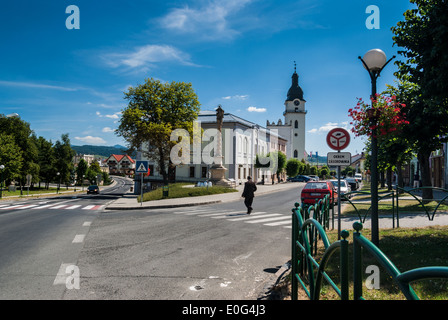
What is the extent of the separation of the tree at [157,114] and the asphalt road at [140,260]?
26382 millimetres

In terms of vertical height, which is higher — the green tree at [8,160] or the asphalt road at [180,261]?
the green tree at [8,160]


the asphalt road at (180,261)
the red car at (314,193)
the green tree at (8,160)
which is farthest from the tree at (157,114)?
the asphalt road at (180,261)

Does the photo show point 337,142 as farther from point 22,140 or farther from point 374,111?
point 22,140

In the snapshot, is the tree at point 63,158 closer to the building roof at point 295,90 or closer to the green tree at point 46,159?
the green tree at point 46,159

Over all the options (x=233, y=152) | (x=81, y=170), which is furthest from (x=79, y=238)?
(x=81, y=170)

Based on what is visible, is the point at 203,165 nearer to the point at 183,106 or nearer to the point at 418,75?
the point at 183,106

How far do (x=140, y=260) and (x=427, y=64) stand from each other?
852 centimetres

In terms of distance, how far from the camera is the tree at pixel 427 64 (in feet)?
24.2

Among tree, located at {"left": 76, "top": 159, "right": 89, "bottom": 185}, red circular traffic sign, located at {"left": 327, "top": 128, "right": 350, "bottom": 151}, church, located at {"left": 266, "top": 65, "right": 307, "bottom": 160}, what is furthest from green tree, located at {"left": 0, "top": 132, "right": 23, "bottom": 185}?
church, located at {"left": 266, "top": 65, "right": 307, "bottom": 160}
